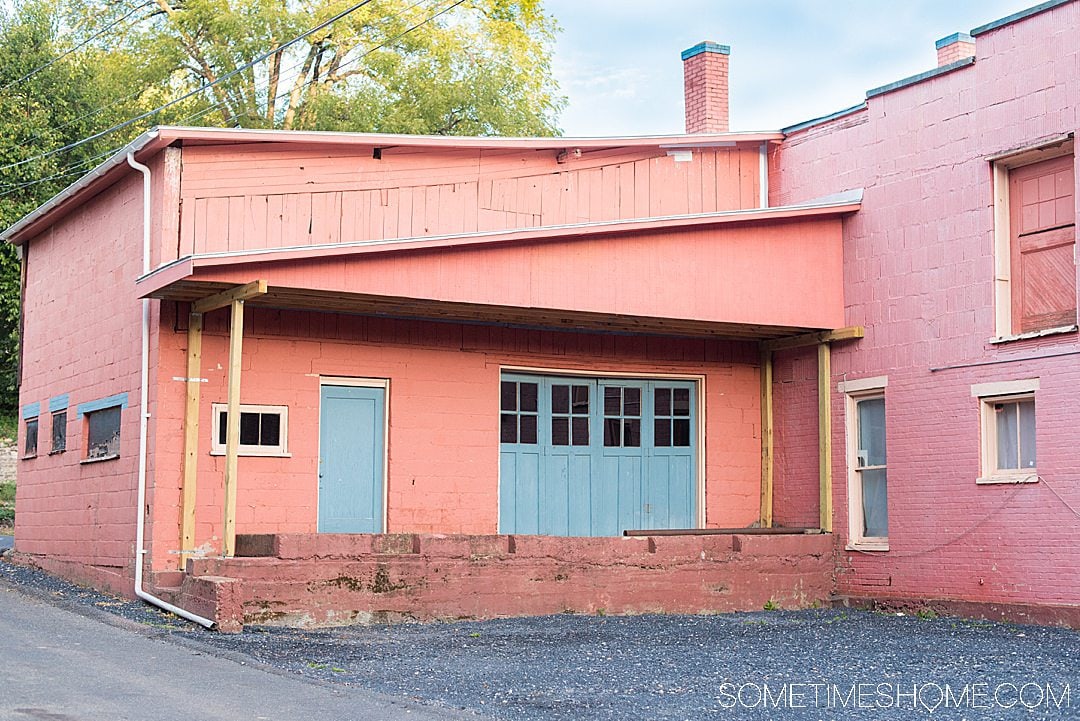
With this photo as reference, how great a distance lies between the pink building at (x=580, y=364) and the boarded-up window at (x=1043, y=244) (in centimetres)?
4

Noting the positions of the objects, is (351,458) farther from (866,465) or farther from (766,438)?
(866,465)

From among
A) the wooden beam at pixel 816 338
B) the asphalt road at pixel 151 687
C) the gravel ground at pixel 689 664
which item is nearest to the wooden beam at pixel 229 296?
the gravel ground at pixel 689 664

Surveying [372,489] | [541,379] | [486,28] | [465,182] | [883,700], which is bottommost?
[883,700]

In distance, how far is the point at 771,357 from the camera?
57.3 ft

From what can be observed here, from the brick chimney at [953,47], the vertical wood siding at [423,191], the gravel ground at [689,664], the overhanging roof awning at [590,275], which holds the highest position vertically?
the brick chimney at [953,47]

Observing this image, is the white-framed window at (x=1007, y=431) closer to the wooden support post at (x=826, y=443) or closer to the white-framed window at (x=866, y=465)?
the white-framed window at (x=866, y=465)

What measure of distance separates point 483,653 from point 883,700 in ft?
11.4

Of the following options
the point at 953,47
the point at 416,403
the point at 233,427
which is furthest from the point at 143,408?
the point at 953,47

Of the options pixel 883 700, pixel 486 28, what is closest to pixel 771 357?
pixel 883 700

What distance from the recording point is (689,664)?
425 inches

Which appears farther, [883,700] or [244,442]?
[244,442]

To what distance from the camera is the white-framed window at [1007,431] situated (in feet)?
46.1

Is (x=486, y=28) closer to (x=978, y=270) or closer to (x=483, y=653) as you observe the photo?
(x=978, y=270)

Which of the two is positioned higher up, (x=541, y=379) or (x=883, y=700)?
(x=541, y=379)
